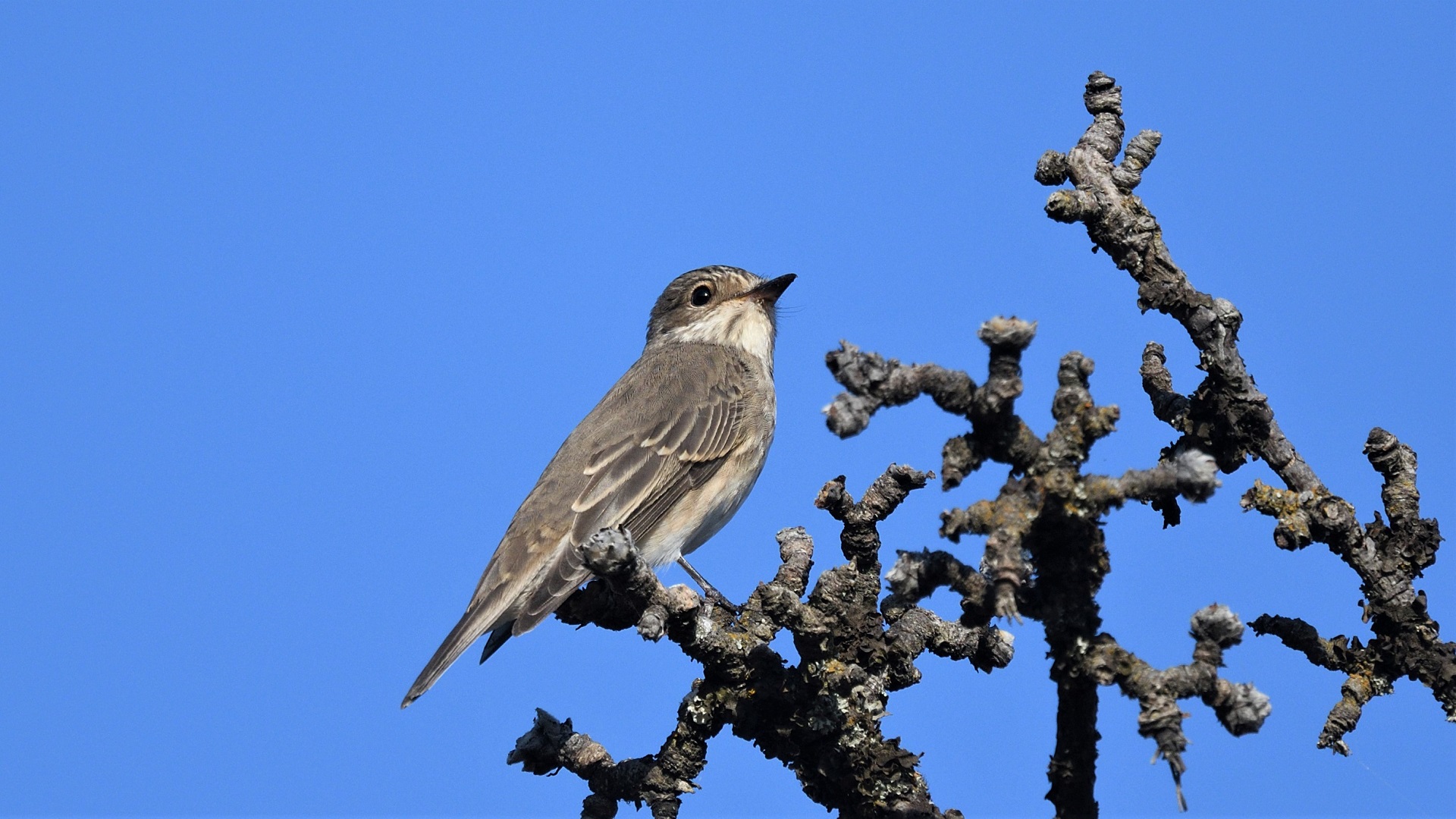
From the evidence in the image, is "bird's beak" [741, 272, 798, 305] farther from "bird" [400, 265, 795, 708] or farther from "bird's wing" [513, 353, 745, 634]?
"bird's wing" [513, 353, 745, 634]

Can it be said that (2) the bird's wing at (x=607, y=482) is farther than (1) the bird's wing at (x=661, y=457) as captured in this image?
No

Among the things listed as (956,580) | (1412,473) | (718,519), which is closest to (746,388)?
(718,519)

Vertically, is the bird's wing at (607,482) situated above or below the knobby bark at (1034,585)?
above

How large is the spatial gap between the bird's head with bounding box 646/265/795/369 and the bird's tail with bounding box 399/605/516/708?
3424mm

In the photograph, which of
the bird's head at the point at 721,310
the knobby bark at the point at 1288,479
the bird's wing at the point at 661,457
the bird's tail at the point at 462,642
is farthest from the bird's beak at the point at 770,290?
the knobby bark at the point at 1288,479

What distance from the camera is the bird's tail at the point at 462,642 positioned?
24.6ft

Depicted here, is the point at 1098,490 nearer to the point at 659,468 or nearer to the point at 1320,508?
the point at 1320,508

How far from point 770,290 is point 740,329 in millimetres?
428

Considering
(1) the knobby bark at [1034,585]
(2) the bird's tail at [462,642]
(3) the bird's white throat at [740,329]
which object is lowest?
(1) the knobby bark at [1034,585]

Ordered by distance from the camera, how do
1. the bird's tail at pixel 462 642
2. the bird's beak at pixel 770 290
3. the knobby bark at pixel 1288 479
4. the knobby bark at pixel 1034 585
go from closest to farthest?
the knobby bark at pixel 1034 585 < the knobby bark at pixel 1288 479 < the bird's tail at pixel 462 642 < the bird's beak at pixel 770 290

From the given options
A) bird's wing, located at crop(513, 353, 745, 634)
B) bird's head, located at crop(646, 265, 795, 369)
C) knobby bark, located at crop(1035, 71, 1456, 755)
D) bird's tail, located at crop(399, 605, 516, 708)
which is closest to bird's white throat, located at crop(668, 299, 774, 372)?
bird's head, located at crop(646, 265, 795, 369)

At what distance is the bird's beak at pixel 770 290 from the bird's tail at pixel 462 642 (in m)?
3.83

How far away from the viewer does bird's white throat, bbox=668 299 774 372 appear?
35.1 feet

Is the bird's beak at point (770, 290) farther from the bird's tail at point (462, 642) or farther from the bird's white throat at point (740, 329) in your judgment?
the bird's tail at point (462, 642)
